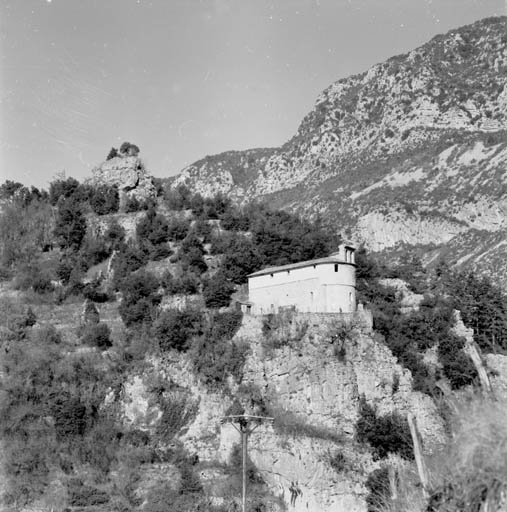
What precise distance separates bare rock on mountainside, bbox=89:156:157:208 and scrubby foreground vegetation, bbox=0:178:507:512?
175 centimetres

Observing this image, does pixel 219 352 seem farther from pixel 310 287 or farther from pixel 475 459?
pixel 475 459

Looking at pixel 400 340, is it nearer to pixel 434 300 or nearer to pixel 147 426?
pixel 434 300

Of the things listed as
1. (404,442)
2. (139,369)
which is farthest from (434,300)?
(139,369)

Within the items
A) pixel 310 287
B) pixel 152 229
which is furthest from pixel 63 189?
pixel 310 287

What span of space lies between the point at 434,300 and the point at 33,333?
30117mm

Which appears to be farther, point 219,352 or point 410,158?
point 410,158

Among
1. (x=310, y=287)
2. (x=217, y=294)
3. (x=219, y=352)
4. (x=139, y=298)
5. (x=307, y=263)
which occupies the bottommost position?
(x=219, y=352)

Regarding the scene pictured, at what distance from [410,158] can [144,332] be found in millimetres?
92310

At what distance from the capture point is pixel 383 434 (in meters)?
41.4

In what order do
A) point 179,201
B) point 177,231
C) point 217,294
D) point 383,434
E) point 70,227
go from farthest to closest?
point 179,201 → point 70,227 → point 177,231 → point 217,294 → point 383,434

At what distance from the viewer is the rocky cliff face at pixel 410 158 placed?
11100cm

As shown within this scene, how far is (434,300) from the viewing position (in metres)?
54.9

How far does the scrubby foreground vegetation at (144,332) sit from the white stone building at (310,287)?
2.45 m

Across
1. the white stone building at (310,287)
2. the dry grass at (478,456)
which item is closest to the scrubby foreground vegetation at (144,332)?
the white stone building at (310,287)
